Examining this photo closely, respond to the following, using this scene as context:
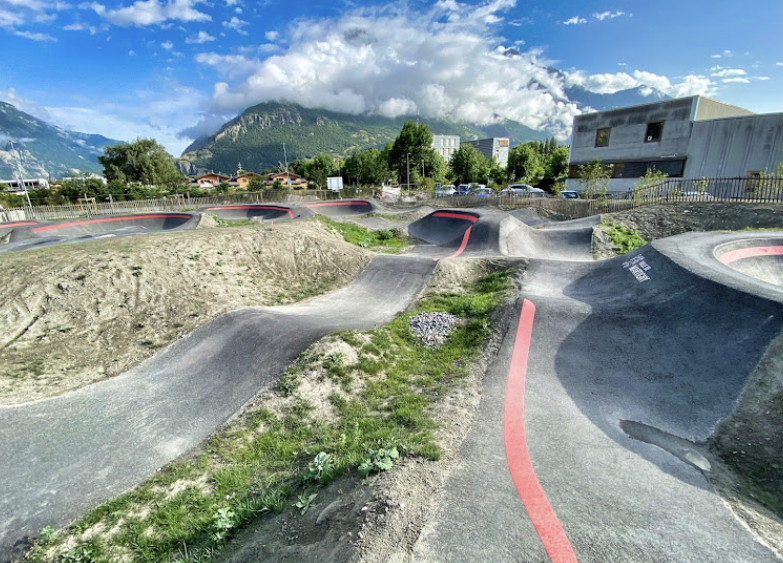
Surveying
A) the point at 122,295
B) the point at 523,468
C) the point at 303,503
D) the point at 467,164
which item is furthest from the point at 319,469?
the point at 467,164

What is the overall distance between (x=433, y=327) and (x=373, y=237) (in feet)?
51.6

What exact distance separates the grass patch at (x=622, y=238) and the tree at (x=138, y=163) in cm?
8266

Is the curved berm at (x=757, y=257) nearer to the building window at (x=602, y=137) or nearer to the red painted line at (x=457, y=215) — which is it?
the red painted line at (x=457, y=215)

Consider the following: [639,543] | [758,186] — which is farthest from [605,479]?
[758,186]

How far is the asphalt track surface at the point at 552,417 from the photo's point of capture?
349 cm

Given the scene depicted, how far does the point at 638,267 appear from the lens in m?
10.5

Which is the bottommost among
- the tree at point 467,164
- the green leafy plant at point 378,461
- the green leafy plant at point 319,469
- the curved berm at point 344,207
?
the green leafy plant at point 319,469

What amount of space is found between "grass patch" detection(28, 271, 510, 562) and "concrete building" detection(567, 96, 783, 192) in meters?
46.7

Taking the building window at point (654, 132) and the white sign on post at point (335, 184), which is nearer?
the building window at point (654, 132)

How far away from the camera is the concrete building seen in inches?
1379

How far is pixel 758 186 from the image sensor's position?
2053 centimetres

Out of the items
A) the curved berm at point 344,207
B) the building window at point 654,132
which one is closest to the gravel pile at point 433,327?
the curved berm at point 344,207

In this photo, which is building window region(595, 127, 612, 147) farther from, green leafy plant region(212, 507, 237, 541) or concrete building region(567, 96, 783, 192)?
green leafy plant region(212, 507, 237, 541)

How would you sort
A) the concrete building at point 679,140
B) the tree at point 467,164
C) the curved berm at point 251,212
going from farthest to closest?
the tree at point 467,164 < the concrete building at point 679,140 < the curved berm at point 251,212
